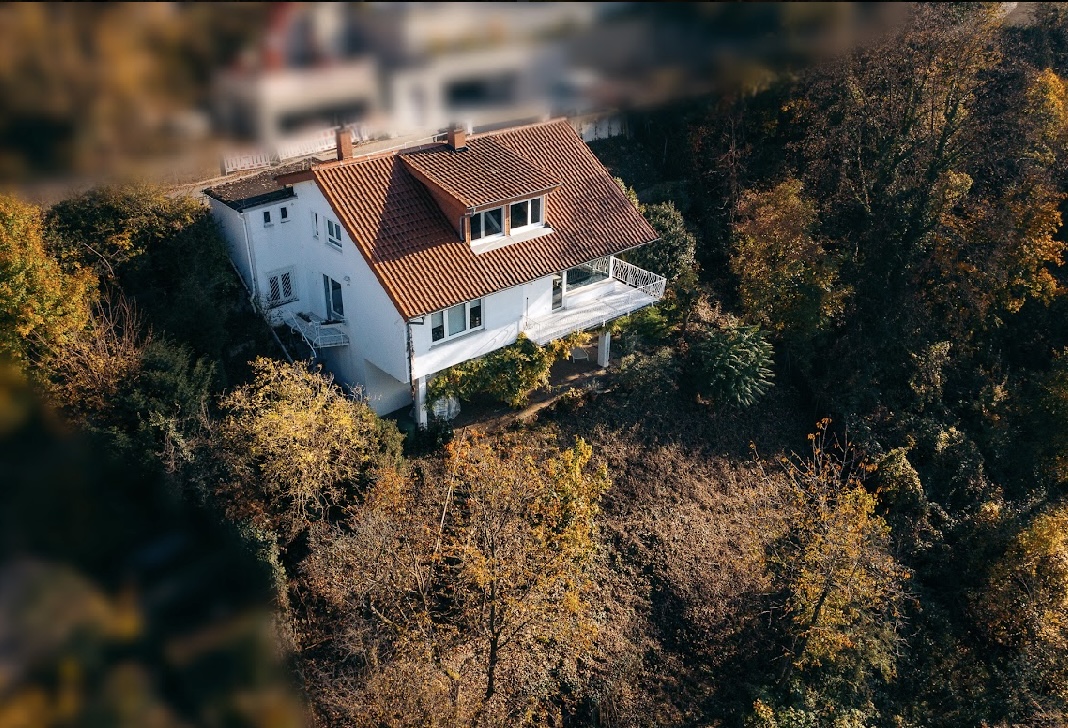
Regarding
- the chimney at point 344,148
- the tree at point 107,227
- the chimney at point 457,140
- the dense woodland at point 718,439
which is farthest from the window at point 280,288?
the chimney at point 457,140

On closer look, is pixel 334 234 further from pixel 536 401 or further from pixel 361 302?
pixel 536 401

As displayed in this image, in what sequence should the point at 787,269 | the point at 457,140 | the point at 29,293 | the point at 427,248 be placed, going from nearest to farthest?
the point at 29,293
the point at 427,248
the point at 457,140
the point at 787,269

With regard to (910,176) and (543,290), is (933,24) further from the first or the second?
(543,290)

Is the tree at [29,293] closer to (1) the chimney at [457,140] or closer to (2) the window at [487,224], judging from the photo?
(2) the window at [487,224]

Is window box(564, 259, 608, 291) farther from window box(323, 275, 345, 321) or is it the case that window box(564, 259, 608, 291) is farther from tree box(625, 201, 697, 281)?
window box(323, 275, 345, 321)

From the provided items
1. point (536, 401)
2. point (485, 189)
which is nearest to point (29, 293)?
point (485, 189)
